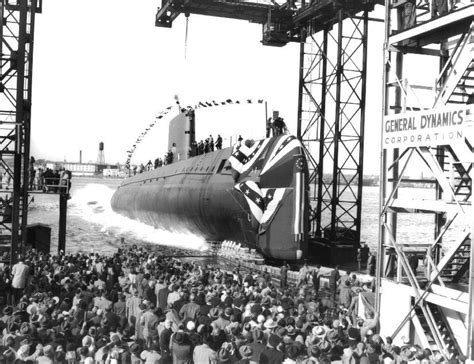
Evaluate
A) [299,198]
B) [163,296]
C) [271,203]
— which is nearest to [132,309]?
[163,296]

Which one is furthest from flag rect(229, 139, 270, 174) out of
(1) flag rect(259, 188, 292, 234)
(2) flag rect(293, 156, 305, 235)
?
(2) flag rect(293, 156, 305, 235)

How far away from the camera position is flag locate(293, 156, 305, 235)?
78.3 feet

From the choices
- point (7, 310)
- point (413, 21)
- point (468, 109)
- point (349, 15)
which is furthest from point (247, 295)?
point (349, 15)

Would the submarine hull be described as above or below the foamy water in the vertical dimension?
above

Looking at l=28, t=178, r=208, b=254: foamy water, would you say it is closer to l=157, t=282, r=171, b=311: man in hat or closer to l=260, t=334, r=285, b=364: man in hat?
l=157, t=282, r=171, b=311: man in hat

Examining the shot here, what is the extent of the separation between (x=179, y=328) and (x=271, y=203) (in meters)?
15.6

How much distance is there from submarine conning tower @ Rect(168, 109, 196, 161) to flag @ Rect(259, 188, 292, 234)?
15738mm

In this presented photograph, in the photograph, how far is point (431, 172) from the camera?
12.1 metres

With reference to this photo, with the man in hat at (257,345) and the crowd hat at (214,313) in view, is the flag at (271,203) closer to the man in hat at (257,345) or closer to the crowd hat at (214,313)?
the crowd hat at (214,313)

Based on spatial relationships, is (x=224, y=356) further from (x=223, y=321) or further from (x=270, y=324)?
(x=223, y=321)

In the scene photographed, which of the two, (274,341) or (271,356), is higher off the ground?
(274,341)

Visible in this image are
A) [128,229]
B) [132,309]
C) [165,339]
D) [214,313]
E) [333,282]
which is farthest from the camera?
[128,229]

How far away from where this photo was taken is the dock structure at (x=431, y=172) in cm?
1052

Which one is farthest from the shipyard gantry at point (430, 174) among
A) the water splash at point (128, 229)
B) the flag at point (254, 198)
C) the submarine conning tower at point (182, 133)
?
the submarine conning tower at point (182, 133)
